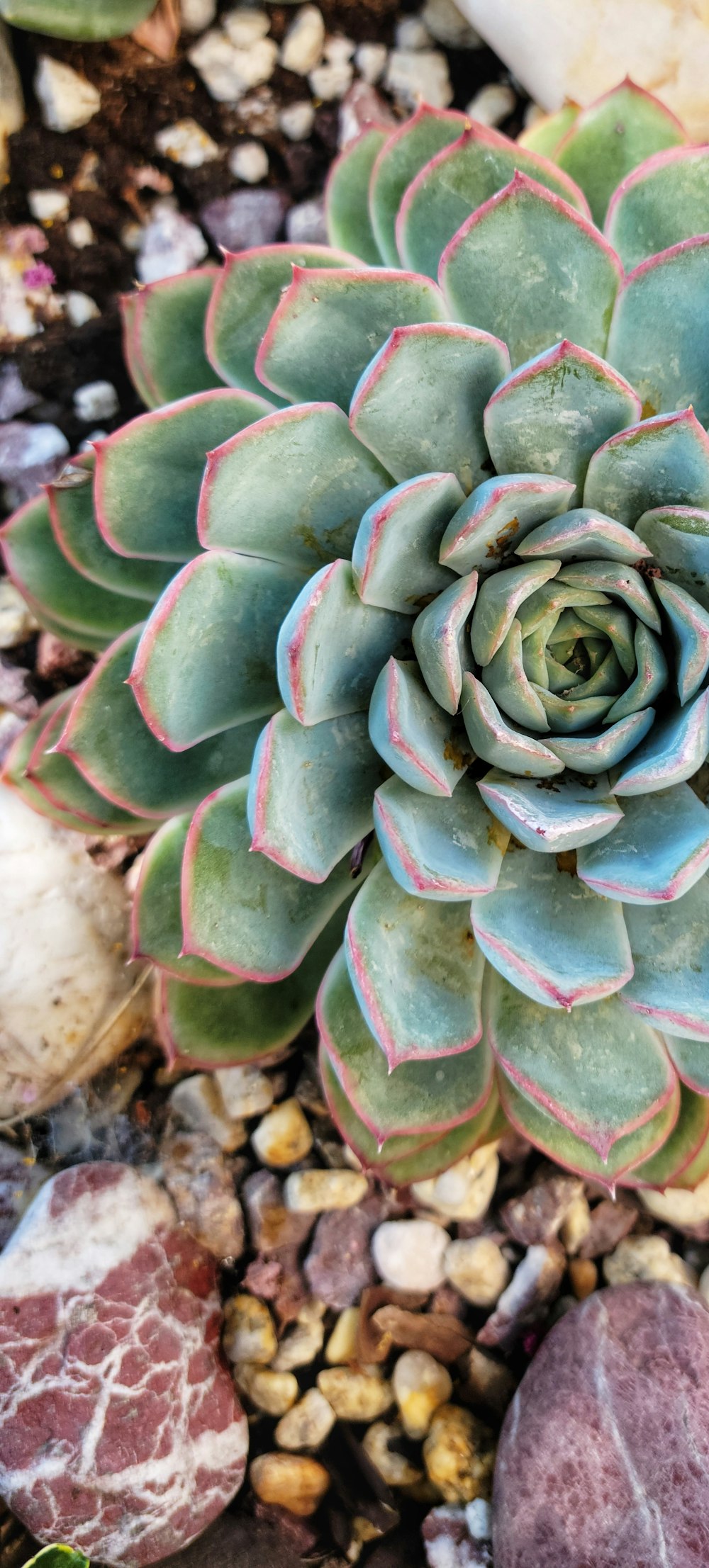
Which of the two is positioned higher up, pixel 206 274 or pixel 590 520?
pixel 206 274

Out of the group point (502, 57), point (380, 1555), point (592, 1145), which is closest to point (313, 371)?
point (592, 1145)

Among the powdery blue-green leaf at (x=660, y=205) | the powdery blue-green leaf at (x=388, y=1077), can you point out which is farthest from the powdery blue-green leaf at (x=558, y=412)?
the powdery blue-green leaf at (x=388, y=1077)

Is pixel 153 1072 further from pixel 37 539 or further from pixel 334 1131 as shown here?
pixel 37 539

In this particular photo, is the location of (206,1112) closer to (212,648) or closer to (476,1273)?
(476,1273)

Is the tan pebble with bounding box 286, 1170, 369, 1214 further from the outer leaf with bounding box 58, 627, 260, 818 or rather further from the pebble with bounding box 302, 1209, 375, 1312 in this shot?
the outer leaf with bounding box 58, 627, 260, 818

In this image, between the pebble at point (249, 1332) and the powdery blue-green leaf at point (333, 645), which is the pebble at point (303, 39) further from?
the pebble at point (249, 1332)

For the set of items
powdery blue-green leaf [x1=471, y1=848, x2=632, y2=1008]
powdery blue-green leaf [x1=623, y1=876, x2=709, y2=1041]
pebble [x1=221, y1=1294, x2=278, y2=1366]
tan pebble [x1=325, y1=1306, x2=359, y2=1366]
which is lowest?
tan pebble [x1=325, y1=1306, x2=359, y2=1366]

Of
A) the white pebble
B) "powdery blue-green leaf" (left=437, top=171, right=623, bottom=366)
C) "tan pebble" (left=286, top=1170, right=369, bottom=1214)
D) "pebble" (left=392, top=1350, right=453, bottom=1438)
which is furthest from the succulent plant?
the white pebble
